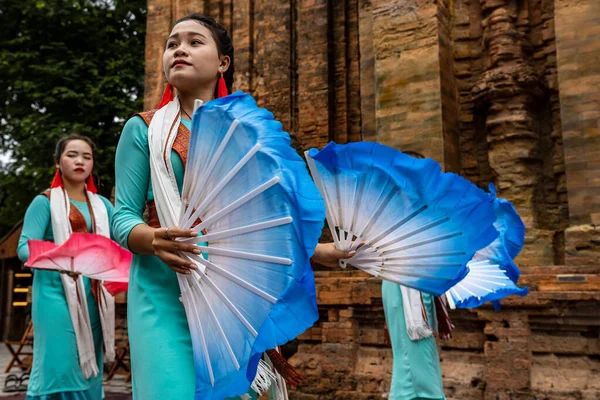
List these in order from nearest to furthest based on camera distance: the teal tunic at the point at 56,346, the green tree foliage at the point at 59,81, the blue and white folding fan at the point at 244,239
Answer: the blue and white folding fan at the point at 244,239 < the teal tunic at the point at 56,346 < the green tree foliage at the point at 59,81

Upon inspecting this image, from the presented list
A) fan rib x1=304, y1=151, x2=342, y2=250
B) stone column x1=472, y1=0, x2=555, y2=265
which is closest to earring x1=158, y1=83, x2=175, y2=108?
fan rib x1=304, y1=151, x2=342, y2=250

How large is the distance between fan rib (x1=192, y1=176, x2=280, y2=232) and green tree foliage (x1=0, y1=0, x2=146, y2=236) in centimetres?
1558

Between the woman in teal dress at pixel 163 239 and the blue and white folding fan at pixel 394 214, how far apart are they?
14cm

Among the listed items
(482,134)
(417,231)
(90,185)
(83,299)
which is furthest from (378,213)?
(482,134)

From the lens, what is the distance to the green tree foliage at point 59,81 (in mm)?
17062

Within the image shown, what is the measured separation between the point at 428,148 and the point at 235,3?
5478mm

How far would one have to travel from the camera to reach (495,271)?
377 cm

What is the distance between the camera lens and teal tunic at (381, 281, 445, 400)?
14.2 ft

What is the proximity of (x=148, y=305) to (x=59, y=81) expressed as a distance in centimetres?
1718

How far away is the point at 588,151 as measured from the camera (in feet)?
22.4

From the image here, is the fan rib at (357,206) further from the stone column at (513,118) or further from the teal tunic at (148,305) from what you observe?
the stone column at (513,118)

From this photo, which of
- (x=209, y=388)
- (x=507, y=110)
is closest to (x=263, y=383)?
(x=209, y=388)

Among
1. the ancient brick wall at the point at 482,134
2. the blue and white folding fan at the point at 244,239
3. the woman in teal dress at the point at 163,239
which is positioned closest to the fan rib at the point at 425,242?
the woman in teal dress at the point at 163,239

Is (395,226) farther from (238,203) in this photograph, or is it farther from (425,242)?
(238,203)
